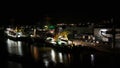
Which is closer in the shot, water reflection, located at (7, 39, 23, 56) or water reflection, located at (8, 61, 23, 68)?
water reflection, located at (8, 61, 23, 68)

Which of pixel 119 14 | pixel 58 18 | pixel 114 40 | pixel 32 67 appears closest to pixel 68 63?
pixel 32 67

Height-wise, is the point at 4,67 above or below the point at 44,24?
below

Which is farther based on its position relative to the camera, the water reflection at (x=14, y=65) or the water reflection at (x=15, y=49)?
the water reflection at (x=15, y=49)

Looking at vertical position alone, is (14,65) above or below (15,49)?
above

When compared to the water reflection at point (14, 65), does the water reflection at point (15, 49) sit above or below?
below

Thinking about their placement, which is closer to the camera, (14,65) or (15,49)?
(14,65)

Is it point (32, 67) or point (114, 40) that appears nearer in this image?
point (32, 67)

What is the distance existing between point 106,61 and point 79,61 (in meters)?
3.02

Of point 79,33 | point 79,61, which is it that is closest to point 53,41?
point 79,33

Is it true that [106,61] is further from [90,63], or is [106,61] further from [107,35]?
[107,35]

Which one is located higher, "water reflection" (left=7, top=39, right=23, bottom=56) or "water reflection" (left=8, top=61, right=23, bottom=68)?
"water reflection" (left=8, top=61, right=23, bottom=68)

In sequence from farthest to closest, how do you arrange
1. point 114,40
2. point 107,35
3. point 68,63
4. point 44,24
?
point 44,24, point 107,35, point 114,40, point 68,63

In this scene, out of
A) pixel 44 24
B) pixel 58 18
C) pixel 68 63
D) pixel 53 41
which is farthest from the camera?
pixel 44 24

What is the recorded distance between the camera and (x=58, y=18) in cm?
4519
